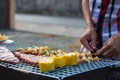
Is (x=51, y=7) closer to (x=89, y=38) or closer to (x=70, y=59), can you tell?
(x=89, y=38)

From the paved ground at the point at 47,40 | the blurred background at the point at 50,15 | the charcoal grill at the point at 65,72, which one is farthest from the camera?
the blurred background at the point at 50,15

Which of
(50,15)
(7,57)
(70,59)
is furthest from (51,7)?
(70,59)

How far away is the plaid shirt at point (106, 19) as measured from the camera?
3135 millimetres

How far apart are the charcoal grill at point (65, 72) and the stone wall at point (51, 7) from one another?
16025 mm

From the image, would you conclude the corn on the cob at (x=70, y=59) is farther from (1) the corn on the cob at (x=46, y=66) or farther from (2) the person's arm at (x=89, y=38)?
(2) the person's arm at (x=89, y=38)

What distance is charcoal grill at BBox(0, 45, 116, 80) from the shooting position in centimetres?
243

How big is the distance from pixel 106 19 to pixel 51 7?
16.6 m

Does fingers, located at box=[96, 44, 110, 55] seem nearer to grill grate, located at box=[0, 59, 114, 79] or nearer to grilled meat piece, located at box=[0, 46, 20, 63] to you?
grill grate, located at box=[0, 59, 114, 79]

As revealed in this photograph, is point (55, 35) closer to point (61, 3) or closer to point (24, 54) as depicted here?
point (61, 3)

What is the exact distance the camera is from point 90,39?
3.19 m

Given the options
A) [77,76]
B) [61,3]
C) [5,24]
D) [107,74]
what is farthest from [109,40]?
[61,3]

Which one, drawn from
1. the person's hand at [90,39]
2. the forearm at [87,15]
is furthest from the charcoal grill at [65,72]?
the forearm at [87,15]

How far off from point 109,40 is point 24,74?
2.63ft

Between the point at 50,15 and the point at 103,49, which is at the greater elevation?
the point at 103,49
